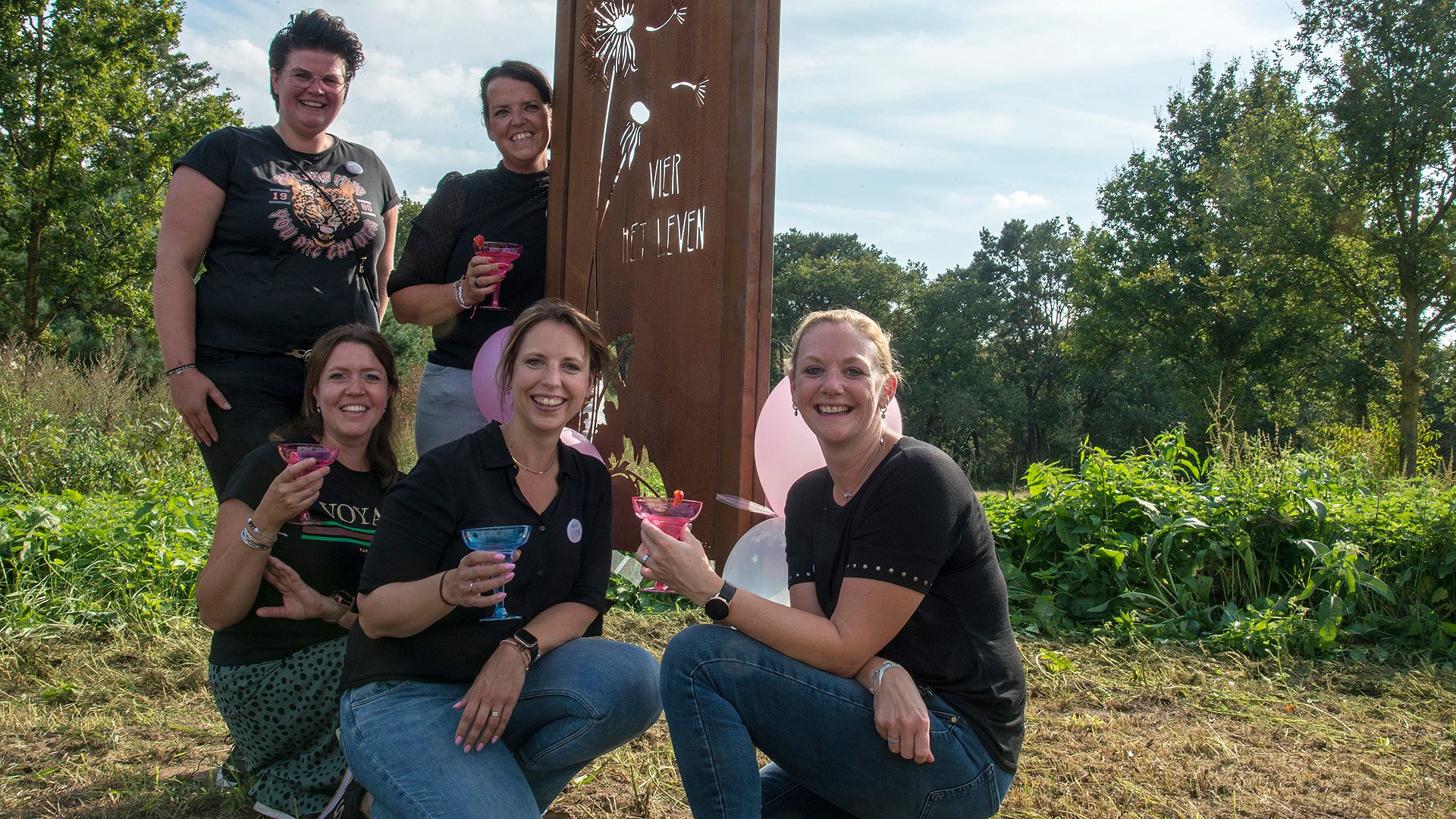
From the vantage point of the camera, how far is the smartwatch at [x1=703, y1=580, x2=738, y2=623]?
2006mm

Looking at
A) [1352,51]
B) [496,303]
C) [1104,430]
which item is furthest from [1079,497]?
[1104,430]

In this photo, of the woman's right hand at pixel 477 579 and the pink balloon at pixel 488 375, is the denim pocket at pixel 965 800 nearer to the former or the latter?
the woman's right hand at pixel 477 579

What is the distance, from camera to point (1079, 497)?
18.3 feet

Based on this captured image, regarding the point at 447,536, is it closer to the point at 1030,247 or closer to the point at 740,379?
the point at 740,379

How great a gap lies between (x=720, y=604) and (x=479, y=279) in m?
1.96

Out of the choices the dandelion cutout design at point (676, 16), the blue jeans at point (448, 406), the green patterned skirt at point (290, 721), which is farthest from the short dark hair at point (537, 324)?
the dandelion cutout design at point (676, 16)

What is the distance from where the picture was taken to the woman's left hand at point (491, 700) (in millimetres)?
2090

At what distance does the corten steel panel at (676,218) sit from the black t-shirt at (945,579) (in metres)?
1.87

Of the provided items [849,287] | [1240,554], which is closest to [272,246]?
[1240,554]

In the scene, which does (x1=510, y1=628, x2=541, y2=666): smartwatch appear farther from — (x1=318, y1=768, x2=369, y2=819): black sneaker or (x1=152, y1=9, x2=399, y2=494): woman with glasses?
(x1=152, y1=9, x2=399, y2=494): woman with glasses

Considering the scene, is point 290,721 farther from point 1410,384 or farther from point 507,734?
point 1410,384

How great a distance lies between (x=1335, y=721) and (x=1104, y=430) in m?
41.7

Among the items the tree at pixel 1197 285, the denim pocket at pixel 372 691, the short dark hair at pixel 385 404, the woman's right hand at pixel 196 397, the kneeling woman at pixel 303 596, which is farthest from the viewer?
the tree at pixel 1197 285

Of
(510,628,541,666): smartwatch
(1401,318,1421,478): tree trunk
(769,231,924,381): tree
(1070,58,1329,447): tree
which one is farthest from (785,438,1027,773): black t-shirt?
(769,231,924,381): tree
